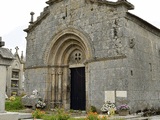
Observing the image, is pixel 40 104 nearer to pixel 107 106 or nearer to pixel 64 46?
pixel 64 46

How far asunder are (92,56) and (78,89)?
2.81 metres

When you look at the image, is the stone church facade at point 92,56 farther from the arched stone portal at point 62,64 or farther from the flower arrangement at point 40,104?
the flower arrangement at point 40,104

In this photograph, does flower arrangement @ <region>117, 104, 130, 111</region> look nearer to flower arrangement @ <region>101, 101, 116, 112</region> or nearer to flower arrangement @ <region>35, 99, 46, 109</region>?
flower arrangement @ <region>101, 101, 116, 112</region>

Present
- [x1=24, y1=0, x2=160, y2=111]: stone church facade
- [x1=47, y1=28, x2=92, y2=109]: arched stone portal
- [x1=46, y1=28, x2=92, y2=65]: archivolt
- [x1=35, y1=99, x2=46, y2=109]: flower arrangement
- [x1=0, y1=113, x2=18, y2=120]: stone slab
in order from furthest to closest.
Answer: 1. [x1=47, y1=28, x2=92, y2=109]: arched stone portal
2. [x1=35, y1=99, x2=46, y2=109]: flower arrangement
3. [x1=46, y1=28, x2=92, y2=65]: archivolt
4. [x1=24, y1=0, x2=160, y2=111]: stone church facade
5. [x1=0, y1=113, x2=18, y2=120]: stone slab

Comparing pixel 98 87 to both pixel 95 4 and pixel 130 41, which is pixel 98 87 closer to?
pixel 130 41

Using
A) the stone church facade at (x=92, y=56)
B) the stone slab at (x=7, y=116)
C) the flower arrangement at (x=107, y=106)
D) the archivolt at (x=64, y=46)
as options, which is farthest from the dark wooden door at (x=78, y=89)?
the stone slab at (x=7, y=116)

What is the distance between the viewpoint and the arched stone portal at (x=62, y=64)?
13.8 m

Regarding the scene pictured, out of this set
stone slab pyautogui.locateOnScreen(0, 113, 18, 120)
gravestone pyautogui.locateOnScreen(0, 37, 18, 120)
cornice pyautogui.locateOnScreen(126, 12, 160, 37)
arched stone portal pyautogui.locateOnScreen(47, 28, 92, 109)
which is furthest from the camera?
arched stone portal pyautogui.locateOnScreen(47, 28, 92, 109)

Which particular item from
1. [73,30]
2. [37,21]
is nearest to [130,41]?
[73,30]

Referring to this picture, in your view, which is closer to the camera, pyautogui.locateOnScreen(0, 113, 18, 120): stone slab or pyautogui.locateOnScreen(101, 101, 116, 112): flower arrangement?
pyautogui.locateOnScreen(0, 113, 18, 120): stone slab

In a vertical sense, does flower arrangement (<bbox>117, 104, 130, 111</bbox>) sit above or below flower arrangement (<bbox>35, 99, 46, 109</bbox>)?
above

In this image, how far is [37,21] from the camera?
15.4m

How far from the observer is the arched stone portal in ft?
45.4

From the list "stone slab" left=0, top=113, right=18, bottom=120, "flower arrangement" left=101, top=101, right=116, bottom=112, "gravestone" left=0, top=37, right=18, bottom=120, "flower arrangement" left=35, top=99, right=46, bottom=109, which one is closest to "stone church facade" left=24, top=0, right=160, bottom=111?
"flower arrangement" left=101, top=101, right=116, bottom=112
